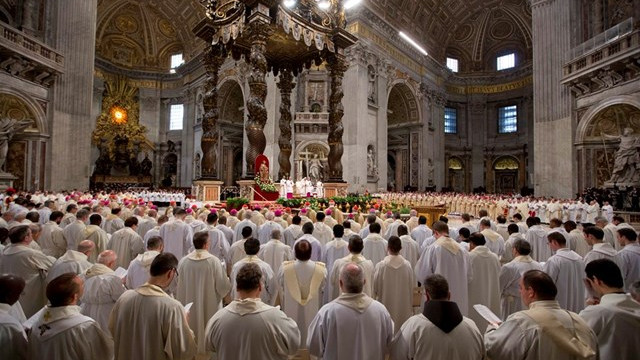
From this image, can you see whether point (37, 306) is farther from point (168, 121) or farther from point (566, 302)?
point (168, 121)

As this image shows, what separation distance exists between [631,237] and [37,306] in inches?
310

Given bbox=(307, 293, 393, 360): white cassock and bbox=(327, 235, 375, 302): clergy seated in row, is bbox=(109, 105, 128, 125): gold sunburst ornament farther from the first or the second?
bbox=(307, 293, 393, 360): white cassock

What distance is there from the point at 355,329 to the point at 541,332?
1187 millimetres

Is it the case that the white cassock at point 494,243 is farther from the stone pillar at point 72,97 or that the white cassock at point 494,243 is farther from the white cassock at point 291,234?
the stone pillar at point 72,97

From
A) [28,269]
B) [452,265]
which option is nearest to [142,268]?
[28,269]

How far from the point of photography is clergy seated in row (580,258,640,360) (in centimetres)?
241

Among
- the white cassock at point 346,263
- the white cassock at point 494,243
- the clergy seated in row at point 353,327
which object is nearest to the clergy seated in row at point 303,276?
the white cassock at point 346,263

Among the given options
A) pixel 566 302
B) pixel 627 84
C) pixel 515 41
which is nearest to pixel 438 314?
pixel 566 302

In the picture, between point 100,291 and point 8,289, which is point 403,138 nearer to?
point 100,291

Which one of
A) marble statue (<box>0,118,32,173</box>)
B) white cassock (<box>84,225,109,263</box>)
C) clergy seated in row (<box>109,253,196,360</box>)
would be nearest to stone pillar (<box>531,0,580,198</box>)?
white cassock (<box>84,225,109,263</box>)

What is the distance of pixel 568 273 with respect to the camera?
14.6 feet

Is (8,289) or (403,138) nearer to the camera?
(8,289)

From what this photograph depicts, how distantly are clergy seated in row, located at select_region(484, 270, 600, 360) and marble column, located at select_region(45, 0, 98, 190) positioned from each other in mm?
20624

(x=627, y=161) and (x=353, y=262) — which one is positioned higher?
(x=627, y=161)
